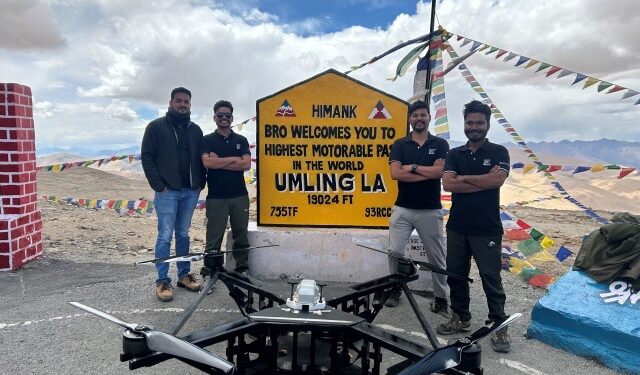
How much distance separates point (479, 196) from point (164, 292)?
163 inches

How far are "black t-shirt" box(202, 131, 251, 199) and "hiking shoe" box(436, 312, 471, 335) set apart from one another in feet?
10.4

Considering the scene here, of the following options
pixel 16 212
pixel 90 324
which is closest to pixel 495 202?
pixel 90 324

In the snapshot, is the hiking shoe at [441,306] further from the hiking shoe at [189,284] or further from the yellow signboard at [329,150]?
the hiking shoe at [189,284]

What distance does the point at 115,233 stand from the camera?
35.4ft

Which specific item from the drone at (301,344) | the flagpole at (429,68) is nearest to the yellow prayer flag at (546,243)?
the flagpole at (429,68)

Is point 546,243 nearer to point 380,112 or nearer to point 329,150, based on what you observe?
point 380,112

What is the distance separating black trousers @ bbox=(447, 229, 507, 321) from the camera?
15.5 ft

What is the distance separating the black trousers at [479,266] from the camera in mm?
4719

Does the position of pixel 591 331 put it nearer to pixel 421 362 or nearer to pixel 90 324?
pixel 421 362

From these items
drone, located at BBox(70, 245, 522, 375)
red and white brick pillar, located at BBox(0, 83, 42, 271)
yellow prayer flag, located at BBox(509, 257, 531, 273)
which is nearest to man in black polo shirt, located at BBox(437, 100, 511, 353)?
drone, located at BBox(70, 245, 522, 375)

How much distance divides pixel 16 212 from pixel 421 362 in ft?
24.3

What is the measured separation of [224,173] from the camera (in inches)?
242

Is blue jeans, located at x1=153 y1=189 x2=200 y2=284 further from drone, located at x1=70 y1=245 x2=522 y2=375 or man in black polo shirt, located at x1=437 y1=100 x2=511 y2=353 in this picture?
man in black polo shirt, located at x1=437 y1=100 x2=511 y2=353

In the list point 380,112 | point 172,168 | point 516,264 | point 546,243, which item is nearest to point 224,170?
point 172,168
